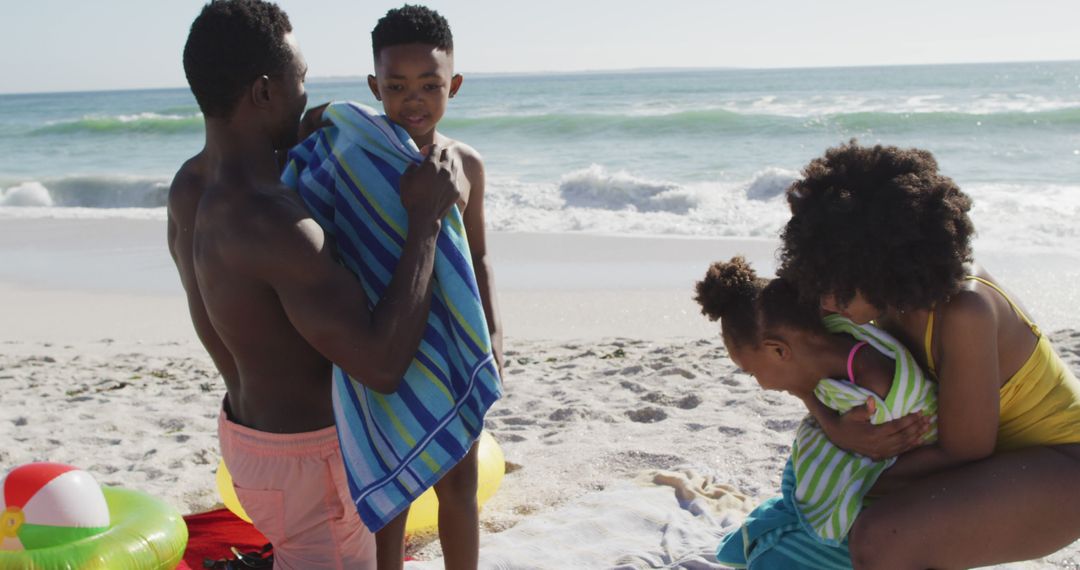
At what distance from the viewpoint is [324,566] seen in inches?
98.1

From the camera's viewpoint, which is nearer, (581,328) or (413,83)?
(413,83)

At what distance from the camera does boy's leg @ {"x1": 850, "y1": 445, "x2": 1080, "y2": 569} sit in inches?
103

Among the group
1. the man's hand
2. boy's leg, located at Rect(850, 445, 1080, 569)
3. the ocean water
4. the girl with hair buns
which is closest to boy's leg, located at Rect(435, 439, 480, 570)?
the man's hand

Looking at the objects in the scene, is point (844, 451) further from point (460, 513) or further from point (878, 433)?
point (460, 513)

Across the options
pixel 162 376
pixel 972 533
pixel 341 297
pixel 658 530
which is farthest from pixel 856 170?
pixel 162 376

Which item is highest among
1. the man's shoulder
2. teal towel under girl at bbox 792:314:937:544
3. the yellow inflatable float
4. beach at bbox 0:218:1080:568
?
the man's shoulder

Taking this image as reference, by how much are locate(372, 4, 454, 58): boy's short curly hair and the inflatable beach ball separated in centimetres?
165

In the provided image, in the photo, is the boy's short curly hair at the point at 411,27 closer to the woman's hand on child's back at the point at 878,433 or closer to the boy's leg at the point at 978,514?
the woman's hand on child's back at the point at 878,433

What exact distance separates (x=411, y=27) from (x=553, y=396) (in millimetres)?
3125

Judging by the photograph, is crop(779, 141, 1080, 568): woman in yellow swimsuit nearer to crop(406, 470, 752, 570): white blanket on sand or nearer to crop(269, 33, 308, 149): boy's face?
crop(406, 470, 752, 570): white blanket on sand

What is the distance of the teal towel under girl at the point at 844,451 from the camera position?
8.75ft

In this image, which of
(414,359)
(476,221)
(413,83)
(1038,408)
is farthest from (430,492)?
(1038,408)

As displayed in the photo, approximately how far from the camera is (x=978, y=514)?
261cm

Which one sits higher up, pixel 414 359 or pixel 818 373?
pixel 414 359
